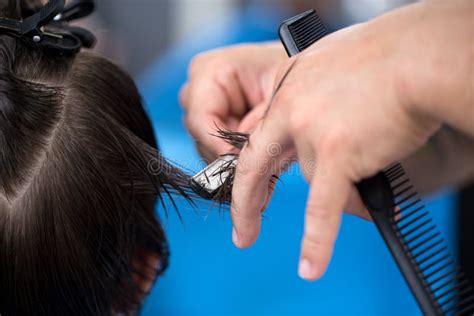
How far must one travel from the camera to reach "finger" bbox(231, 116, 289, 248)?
0.53 meters

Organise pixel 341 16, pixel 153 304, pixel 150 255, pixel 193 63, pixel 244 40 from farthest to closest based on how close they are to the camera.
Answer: pixel 341 16 → pixel 244 40 → pixel 153 304 → pixel 193 63 → pixel 150 255

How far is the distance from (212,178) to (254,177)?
0.27ft

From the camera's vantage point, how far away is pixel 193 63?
38.7 inches

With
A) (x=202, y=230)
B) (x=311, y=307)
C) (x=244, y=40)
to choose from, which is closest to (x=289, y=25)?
(x=202, y=230)

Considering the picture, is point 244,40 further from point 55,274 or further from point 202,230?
point 55,274

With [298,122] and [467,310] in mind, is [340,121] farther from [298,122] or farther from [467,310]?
[467,310]

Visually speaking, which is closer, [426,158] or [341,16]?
[426,158]

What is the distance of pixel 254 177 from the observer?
0.54 meters

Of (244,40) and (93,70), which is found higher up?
(93,70)

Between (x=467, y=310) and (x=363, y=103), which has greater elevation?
(x=363, y=103)

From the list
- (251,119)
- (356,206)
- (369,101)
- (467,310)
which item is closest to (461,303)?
(467,310)

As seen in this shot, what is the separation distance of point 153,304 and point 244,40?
78cm

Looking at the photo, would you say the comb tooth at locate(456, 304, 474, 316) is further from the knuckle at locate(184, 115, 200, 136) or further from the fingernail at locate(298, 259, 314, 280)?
the knuckle at locate(184, 115, 200, 136)

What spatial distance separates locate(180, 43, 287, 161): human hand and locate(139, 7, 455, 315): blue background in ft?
0.99
